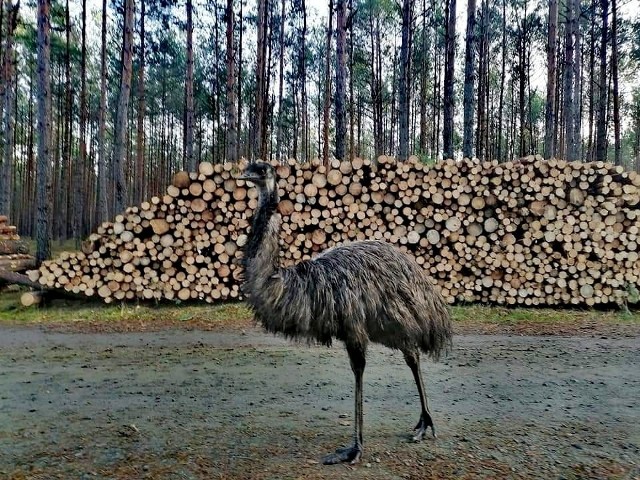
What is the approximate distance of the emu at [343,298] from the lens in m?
3.10

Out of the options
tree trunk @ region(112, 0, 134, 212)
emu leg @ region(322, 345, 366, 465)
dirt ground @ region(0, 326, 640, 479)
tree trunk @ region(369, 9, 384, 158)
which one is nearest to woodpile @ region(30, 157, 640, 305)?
dirt ground @ region(0, 326, 640, 479)

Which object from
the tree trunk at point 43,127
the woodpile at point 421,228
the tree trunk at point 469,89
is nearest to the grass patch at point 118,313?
the woodpile at point 421,228

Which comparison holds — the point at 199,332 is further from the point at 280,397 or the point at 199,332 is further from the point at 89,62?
the point at 89,62

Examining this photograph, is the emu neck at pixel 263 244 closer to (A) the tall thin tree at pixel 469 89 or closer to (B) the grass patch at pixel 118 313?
(B) the grass patch at pixel 118 313

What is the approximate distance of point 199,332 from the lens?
6.96 meters

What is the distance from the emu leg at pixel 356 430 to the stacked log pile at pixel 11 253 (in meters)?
8.10

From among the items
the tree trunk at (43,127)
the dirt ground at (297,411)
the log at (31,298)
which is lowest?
the dirt ground at (297,411)

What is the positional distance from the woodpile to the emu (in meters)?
5.12

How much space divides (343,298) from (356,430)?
2.57ft

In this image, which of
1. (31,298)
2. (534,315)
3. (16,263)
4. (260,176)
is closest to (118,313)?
(31,298)

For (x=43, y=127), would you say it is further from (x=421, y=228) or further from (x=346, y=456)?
(x=346, y=456)

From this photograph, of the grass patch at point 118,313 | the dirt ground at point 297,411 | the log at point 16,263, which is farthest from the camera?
the log at point 16,263

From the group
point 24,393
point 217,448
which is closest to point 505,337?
point 217,448

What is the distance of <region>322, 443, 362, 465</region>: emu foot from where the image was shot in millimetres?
2986
